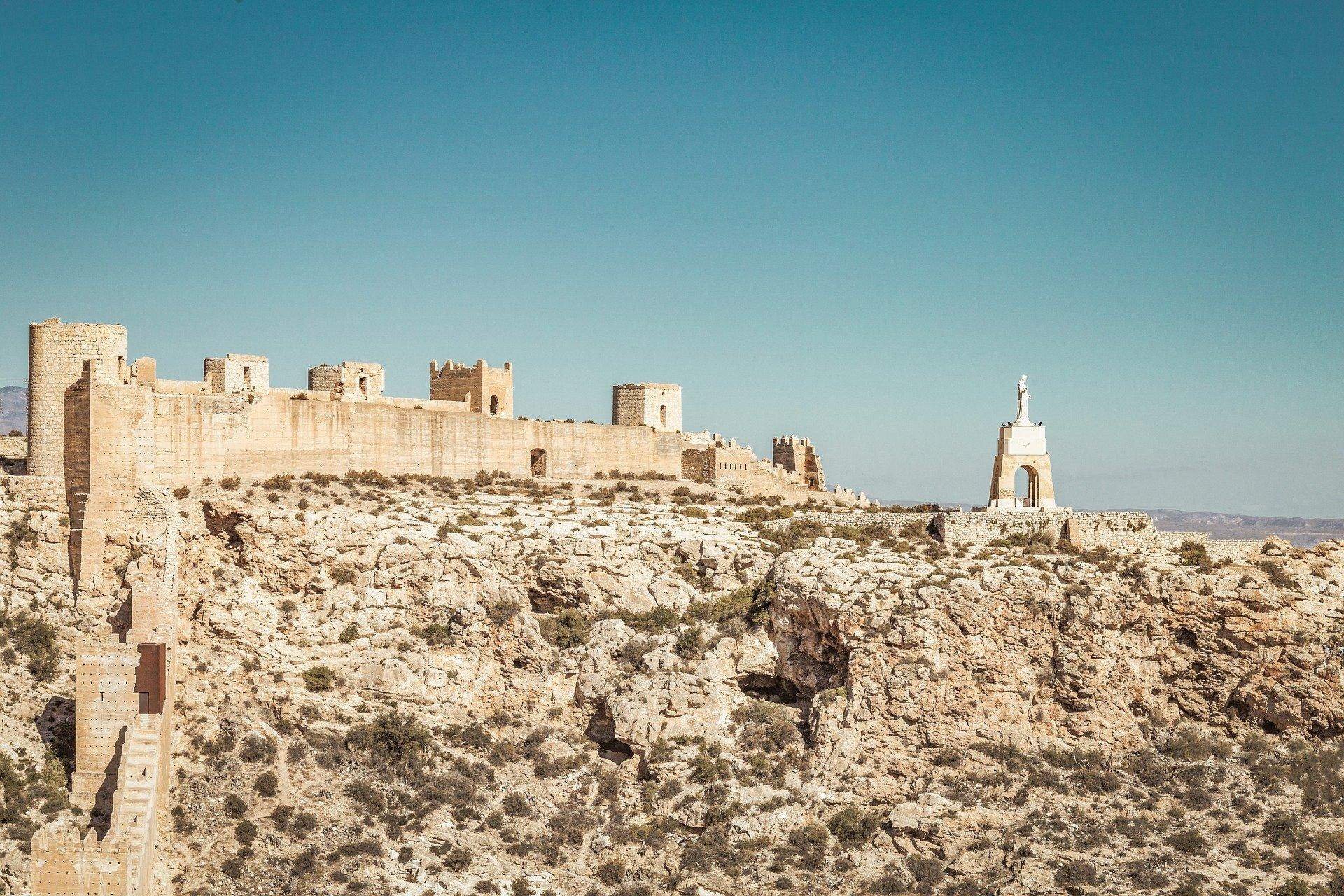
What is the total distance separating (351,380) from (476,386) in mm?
5611

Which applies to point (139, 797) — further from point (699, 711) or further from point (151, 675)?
point (699, 711)

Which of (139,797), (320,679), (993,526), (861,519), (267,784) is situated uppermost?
(861,519)

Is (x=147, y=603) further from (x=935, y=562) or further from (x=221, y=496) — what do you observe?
(x=935, y=562)

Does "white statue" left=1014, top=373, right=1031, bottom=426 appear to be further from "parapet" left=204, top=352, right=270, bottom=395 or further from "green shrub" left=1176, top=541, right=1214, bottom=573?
"parapet" left=204, top=352, right=270, bottom=395

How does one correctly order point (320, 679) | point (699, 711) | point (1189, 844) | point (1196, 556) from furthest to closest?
1. point (1196, 556)
2. point (699, 711)
3. point (320, 679)
4. point (1189, 844)

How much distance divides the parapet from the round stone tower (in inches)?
296

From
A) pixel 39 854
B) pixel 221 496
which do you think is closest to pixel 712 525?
pixel 221 496

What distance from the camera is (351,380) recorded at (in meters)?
53.6

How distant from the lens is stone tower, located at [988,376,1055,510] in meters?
47.9

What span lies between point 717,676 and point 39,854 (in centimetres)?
1905

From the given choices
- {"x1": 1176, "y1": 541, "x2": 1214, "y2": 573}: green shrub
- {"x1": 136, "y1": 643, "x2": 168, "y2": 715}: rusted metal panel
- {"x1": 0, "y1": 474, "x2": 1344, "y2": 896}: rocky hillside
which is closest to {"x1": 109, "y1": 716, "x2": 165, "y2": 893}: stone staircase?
{"x1": 136, "y1": 643, "x2": 168, "y2": 715}: rusted metal panel

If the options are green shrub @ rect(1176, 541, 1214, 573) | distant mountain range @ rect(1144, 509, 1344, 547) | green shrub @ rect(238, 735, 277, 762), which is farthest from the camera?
distant mountain range @ rect(1144, 509, 1344, 547)

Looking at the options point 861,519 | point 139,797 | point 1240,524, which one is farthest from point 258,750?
point 1240,524

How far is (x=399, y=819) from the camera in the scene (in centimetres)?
3703
